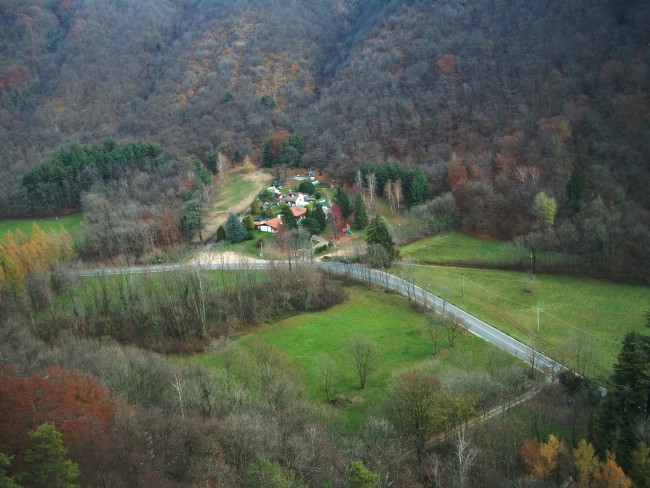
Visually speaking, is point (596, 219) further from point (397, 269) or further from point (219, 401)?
point (219, 401)

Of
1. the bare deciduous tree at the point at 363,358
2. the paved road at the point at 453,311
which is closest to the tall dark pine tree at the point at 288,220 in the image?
the paved road at the point at 453,311

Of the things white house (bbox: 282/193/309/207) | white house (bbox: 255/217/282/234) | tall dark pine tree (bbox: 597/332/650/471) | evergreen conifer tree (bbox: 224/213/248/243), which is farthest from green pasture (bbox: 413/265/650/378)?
white house (bbox: 282/193/309/207)

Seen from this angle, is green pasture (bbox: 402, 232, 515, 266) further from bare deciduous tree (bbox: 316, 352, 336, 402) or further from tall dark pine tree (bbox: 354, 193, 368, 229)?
bare deciduous tree (bbox: 316, 352, 336, 402)

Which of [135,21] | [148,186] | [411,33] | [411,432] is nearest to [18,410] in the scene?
[411,432]

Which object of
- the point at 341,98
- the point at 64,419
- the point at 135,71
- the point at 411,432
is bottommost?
the point at 411,432

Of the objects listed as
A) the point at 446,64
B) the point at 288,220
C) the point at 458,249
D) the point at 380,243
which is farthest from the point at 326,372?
the point at 446,64

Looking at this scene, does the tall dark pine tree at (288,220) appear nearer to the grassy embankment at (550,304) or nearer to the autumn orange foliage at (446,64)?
the grassy embankment at (550,304)
